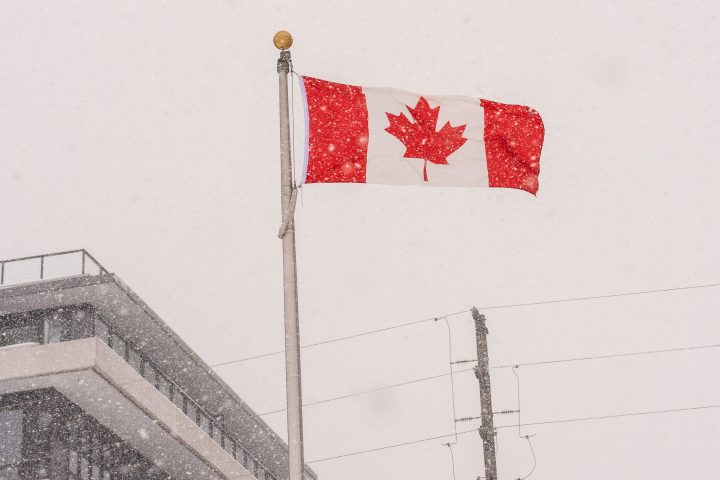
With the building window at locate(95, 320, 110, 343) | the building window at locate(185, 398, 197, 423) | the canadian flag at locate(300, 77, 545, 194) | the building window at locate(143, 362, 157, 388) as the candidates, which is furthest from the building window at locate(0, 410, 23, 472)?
the canadian flag at locate(300, 77, 545, 194)

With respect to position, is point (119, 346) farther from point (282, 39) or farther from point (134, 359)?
point (282, 39)

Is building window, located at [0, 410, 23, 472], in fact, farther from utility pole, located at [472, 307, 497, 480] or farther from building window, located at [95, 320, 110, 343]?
utility pole, located at [472, 307, 497, 480]

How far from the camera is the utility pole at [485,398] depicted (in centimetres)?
2644

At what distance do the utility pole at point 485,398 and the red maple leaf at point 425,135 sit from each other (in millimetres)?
13151

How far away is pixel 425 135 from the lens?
14.2 meters

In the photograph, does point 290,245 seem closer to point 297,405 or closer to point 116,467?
point 297,405

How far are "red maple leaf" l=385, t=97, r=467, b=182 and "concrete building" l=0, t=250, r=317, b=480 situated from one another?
15.4 metres

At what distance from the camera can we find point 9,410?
93.7ft

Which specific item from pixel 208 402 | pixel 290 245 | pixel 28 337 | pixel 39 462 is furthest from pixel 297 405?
pixel 208 402

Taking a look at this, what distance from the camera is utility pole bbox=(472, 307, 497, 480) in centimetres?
2644

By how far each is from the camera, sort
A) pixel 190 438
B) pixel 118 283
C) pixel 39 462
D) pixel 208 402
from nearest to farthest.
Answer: pixel 39 462, pixel 118 283, pixel 190 438, pixel 208 402

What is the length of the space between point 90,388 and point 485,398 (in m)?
9.55

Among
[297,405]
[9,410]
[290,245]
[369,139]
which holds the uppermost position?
[9,410]

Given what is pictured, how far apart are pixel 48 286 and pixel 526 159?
17.7m
